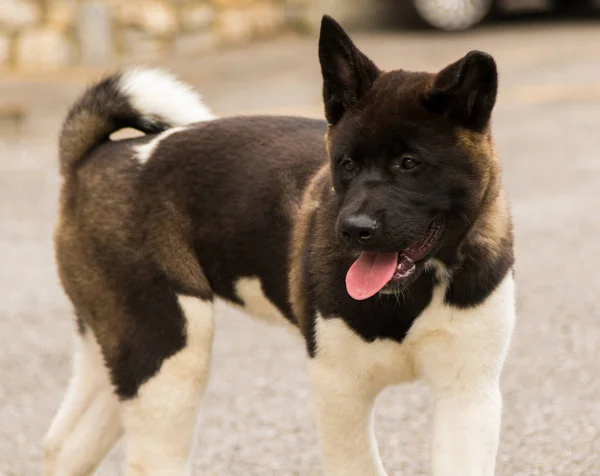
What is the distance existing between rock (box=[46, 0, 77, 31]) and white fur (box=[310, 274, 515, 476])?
13357mm

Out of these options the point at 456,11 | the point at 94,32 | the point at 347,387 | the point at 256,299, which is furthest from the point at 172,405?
the point at 456,11

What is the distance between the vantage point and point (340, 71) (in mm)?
3975

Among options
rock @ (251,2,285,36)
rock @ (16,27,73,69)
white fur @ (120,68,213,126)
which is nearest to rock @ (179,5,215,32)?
rock @ (251,2,285,36)

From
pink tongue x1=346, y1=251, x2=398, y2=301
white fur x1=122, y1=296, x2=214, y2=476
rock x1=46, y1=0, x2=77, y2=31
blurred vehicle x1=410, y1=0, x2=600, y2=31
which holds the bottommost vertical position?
blurred vehicle x1=410, y1=0, x2=600, y2=31

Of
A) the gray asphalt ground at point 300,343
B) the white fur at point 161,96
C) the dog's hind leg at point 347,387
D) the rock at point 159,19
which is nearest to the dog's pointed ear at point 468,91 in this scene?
the dog's hind leg at point 347,387

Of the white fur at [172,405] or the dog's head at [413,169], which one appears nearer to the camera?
the dog's head at [413,169]

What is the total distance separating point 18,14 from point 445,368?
1348cm

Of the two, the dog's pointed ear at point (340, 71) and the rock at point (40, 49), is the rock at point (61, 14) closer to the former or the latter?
the rock at point (40, 49)

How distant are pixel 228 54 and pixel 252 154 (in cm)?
1364

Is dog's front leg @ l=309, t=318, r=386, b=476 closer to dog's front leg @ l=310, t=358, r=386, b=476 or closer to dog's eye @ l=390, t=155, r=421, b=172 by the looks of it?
dog's front leg @ l=310, t=358, r=386, b=476

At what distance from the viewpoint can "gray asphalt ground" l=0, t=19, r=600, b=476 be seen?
18.6ft

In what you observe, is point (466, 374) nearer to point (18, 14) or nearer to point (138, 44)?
point (18, 14)

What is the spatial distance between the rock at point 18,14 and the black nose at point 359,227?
1347 centimetres

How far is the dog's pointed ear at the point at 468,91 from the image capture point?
371 cm
